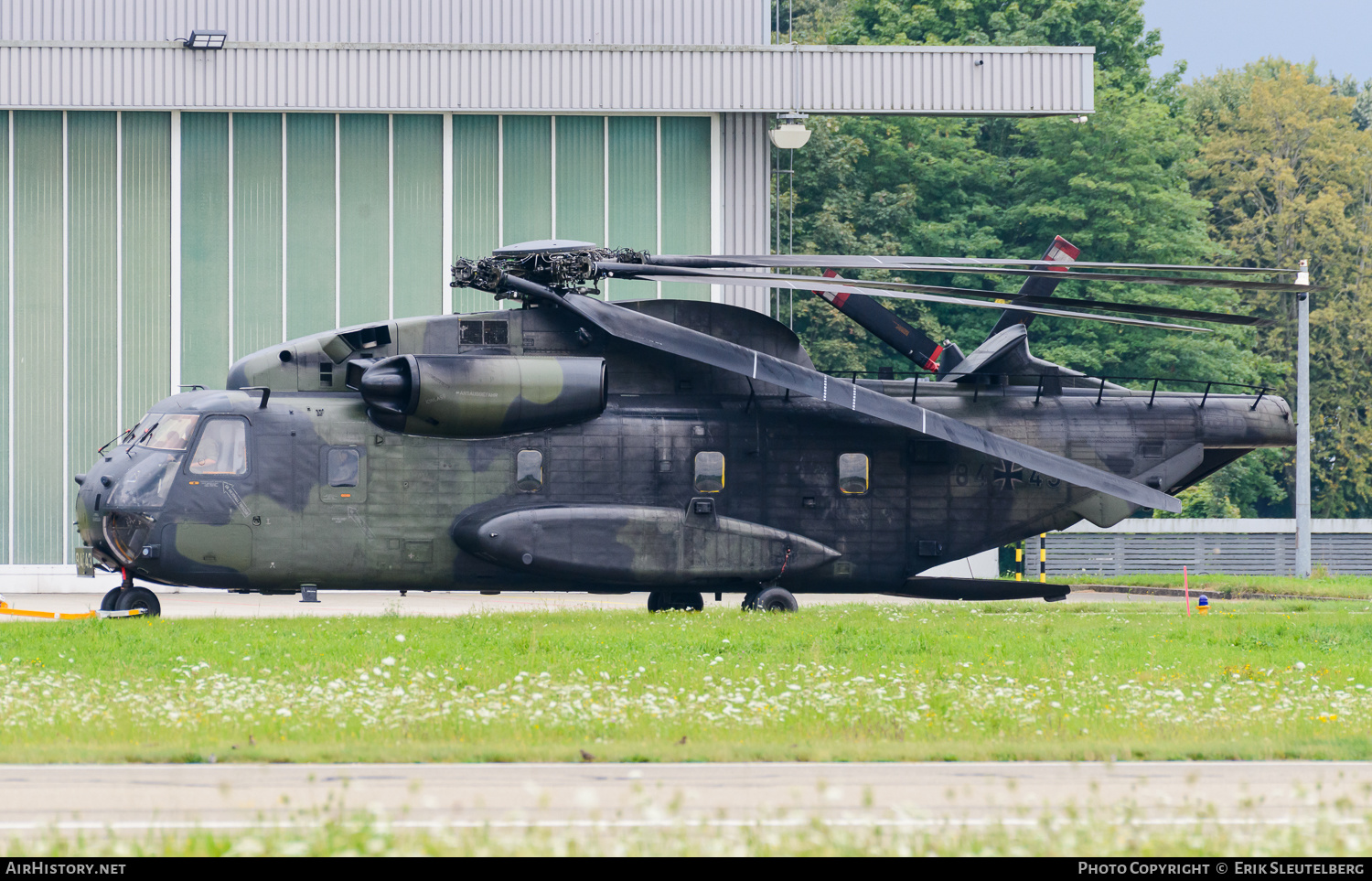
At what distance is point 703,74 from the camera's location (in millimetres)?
29250

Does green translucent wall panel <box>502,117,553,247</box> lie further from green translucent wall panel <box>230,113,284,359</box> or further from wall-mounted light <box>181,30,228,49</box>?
wall-mounted light <box>181,30,228,49</box>

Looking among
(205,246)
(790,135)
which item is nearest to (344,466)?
(205,246)

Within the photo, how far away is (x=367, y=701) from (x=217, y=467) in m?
7.86

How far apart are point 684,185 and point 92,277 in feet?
39.7

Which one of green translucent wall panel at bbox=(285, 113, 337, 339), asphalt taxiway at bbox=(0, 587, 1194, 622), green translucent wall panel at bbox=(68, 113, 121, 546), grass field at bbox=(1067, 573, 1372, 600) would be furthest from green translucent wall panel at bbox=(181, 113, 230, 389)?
grass field at bbox=(1067, 573, 1372, 600)

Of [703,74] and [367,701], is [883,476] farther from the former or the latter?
[703,74]

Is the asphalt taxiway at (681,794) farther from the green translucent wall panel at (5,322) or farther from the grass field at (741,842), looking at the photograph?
the green translucent wall panel at (5,322)

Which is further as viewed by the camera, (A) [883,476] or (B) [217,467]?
(A) [883,476]

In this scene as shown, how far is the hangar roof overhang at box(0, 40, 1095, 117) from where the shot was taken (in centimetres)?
2869

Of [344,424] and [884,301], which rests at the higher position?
[884,301]

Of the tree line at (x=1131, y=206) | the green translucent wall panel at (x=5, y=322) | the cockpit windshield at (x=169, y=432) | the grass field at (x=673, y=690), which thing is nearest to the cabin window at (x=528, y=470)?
the grass field at (x=673, y=690)

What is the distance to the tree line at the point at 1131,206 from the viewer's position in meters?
52.2

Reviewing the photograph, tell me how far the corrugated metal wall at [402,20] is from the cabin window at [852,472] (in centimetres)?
1351
